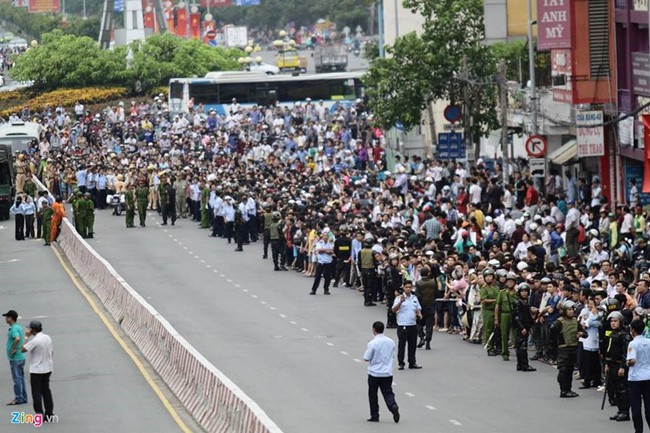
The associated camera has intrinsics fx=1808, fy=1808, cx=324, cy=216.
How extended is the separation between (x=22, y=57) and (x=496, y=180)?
5931 centimetres

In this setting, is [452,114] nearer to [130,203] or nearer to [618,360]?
[130,203]

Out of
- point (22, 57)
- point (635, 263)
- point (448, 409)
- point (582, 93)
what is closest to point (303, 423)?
point (448, 409)

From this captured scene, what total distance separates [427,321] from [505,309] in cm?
211

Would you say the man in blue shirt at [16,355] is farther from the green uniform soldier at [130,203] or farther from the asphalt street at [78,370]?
the green uniform soldier at [130,203]

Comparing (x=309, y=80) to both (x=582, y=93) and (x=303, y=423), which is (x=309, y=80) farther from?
(x=303, y=423)

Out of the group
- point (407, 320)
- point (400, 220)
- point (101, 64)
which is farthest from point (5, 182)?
point (101, 64)

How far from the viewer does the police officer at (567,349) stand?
2477 centimetres

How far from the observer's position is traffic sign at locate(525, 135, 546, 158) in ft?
140

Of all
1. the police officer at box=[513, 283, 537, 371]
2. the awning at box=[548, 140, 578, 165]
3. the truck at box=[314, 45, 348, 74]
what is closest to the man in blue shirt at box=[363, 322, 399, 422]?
the police officer at box=[513, 283, 537, 371]

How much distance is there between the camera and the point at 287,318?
3428 cm

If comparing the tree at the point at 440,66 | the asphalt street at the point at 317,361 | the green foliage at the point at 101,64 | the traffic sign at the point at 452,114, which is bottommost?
the asphalt street at the point at 317,361

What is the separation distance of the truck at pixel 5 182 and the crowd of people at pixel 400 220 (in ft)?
4.75

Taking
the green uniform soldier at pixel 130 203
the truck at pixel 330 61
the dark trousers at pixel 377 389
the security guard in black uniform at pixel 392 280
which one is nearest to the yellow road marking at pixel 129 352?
the dark trousers at pixel 377 389

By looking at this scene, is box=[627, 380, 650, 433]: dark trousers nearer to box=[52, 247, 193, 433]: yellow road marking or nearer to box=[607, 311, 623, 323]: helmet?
box=[607, 311, 623, 323]: helmet
